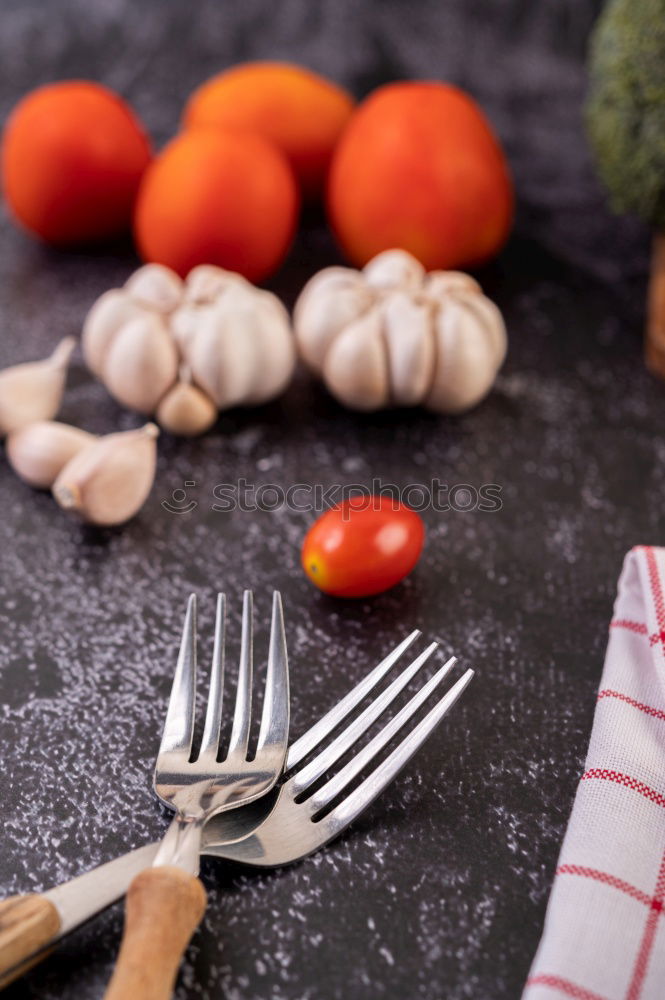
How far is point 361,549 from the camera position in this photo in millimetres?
598

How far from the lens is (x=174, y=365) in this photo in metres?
0.74

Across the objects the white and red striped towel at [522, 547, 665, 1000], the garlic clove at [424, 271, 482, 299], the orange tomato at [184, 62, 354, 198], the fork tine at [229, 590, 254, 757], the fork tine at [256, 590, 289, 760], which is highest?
the orange tomato at [184, 62, 354, 198]

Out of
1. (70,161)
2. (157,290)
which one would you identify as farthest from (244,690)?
(70,161)

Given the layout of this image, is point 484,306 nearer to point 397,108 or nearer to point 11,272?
point 397,108

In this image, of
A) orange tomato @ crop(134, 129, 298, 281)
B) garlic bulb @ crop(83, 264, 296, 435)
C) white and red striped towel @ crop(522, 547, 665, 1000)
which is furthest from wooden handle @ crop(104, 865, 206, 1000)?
orange tomato @ crop(134, 129, 298, 281)

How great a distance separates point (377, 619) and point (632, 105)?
57 centimetres

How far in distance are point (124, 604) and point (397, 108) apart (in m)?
0.56

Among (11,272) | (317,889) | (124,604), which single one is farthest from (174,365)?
(317,889)

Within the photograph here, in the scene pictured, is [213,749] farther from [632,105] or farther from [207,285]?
[632,105]

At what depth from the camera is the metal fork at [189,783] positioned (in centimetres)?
37

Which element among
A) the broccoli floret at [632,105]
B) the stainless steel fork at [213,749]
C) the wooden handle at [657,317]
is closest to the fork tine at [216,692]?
the stainless steel fork at [213,749]

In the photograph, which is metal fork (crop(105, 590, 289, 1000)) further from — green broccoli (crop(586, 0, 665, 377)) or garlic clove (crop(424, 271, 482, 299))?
green broccoli (crop(586, 0, 665, 377))

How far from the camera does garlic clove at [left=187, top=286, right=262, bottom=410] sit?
73cm

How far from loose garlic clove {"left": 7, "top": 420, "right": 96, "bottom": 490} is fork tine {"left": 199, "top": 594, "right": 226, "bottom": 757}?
0.59 feet
